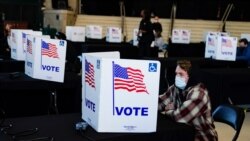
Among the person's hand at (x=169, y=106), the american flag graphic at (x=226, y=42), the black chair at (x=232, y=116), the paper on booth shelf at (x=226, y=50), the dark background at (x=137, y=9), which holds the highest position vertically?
the dark background at (x=137, y=9)

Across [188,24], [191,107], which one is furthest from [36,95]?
[188,24]

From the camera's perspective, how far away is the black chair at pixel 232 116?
9.88 ft

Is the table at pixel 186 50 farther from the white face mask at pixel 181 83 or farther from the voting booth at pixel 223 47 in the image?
the white face mask at pixel 181 83

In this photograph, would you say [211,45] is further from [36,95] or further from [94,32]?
[94,32]

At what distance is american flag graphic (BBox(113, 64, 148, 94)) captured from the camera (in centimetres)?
232

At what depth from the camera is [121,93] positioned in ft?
7.70

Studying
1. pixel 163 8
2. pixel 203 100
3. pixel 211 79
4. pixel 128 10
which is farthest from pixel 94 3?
pixel 203 100

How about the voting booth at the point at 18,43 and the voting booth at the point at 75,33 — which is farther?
the voting booth at the point at 75,33

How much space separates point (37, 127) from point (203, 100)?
1.17 m

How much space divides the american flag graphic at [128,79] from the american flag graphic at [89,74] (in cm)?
14

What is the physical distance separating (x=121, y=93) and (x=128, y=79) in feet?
0.29

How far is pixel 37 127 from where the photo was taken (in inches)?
97.0

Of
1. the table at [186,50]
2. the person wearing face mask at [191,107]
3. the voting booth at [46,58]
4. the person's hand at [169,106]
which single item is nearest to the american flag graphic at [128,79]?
the person wearing face mask at [191,107]

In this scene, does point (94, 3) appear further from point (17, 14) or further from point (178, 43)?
point (178, 43)
